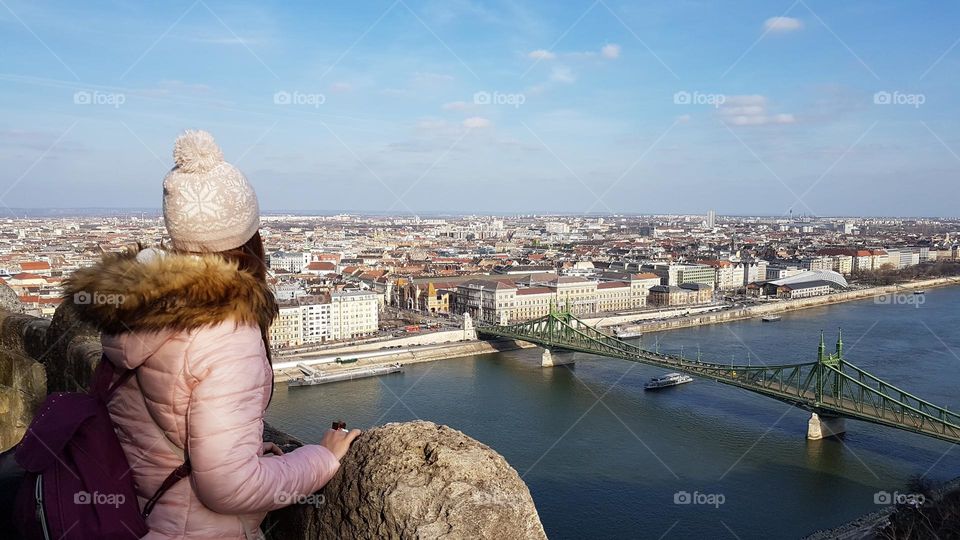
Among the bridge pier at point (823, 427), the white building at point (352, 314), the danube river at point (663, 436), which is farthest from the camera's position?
the white building at point (352, 314)

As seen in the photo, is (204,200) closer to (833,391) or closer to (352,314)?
(833,391)

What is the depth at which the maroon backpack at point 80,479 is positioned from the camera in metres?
0.47

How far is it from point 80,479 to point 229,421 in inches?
4.4

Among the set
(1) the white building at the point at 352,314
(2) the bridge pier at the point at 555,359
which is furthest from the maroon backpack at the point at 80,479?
(1) the white building at the point at 352,314

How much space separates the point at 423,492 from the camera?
0.52 m

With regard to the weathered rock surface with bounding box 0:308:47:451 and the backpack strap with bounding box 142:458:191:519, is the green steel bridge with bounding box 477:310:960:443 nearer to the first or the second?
the weathered rock surface with bounding box 0:308:47:451

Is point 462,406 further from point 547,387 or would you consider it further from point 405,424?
point 405,424

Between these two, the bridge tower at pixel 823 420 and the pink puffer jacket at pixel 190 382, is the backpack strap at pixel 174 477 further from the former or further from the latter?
the bridge tower at pixel 823 420

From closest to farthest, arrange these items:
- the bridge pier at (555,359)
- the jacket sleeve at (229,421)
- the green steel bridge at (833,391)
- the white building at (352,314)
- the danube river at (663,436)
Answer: the jacket sleeve at (229,421) < the danube river at (663,436) < the green steel bridge at (833,391) < the bridge pier at (555,359) < the white building at (352,314)

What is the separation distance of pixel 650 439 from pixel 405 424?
21.1ft

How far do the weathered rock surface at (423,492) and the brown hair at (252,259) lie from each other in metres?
0.11

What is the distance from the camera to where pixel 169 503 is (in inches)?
19.1

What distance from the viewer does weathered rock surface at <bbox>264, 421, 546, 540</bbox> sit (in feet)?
1.67

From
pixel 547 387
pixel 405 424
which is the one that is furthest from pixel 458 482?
pixel 547 387
